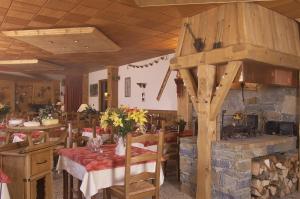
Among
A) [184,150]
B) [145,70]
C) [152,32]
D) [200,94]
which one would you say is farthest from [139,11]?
[145,70]

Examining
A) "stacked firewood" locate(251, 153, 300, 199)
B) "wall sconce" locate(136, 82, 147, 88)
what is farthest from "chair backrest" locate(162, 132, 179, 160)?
"wall sconce" locate(136, 82, 147, 88)

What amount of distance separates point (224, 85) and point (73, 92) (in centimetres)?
910

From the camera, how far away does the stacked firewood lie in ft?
11.6

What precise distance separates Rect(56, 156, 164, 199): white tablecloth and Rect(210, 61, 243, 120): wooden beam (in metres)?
1.08

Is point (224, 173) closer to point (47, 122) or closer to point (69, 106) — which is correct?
point (47, 122)

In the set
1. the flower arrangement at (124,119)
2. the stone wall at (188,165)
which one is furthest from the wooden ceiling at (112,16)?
the stone wall at (188,165)

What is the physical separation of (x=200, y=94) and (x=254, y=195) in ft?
4.82

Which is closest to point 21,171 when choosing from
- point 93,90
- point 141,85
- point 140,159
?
point 140,159

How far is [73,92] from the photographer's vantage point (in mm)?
11438

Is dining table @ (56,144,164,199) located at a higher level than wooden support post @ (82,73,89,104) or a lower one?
lower

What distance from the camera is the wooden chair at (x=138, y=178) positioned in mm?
2492

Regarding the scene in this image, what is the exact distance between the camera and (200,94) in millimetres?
3615

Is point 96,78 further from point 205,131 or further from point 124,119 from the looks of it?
point 124,119

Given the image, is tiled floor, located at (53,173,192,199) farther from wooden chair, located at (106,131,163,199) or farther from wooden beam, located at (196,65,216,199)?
wooden chair, located at (106,131,163,199)
